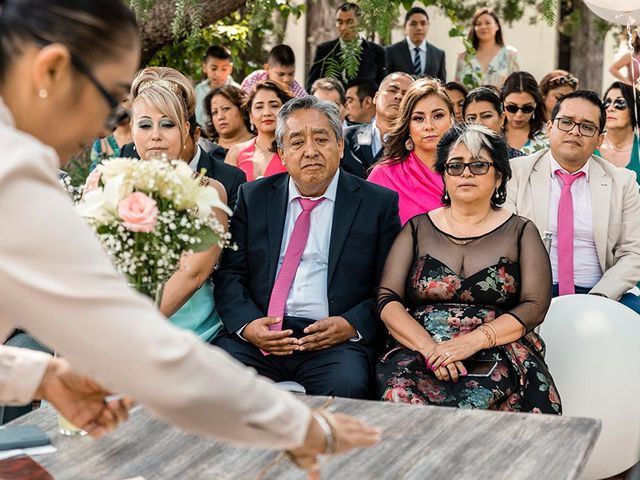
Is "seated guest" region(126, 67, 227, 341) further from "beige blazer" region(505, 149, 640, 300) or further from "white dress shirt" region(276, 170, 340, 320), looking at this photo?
"beige blazer" region(505, 149, 640, 300)

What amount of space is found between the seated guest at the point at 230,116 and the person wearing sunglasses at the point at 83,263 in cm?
536

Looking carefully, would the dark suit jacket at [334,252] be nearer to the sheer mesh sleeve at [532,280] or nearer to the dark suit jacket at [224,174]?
the dark suit jacket at [224,174]

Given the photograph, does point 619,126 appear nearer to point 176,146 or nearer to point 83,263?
point 176,146

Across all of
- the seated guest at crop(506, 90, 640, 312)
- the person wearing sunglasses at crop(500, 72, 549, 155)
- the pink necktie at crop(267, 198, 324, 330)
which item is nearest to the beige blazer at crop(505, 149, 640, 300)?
the seated guest at crop(506, 90, 640, 312)

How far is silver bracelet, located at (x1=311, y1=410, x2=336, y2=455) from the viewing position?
1.67 metres

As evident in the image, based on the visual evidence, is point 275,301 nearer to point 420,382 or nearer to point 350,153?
point 420,382

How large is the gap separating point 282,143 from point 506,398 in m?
Result: 1.55

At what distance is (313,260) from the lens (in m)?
4.24

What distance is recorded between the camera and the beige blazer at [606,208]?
4.52 meters

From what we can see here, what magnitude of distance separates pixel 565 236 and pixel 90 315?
367 centimetres

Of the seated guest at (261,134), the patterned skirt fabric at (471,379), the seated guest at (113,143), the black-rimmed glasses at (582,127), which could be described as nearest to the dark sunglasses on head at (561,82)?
the seated guest at (261,134)

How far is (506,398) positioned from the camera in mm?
3818

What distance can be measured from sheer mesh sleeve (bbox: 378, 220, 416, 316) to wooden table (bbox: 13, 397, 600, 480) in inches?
49.0

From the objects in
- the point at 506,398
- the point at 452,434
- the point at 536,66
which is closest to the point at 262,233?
the point at 506,398
